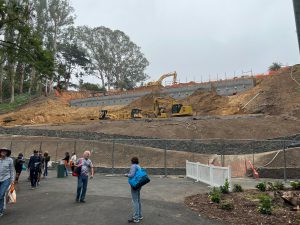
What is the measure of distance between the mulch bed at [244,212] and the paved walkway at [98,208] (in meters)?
0.38

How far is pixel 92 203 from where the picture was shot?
A: 10.2m

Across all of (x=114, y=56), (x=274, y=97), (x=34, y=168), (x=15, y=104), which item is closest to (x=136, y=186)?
(x=34, y=168)

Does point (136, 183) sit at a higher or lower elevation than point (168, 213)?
higher

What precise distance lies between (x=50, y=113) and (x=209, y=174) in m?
45.6

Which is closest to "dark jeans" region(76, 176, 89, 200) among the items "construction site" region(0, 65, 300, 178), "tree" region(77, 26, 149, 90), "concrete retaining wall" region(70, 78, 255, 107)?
"construction site" region(0, 65, 300, 178)

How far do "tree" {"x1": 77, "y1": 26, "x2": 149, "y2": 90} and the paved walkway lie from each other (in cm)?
6887

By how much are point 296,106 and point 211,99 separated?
12.1 m

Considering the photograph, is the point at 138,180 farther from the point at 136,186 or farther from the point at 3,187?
the point at 3,187

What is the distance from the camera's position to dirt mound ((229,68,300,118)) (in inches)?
1702

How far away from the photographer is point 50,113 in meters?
55.9

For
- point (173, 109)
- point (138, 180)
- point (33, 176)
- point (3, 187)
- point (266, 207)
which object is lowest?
point (266, 207)

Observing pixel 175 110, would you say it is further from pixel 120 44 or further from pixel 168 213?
pixel 120 44

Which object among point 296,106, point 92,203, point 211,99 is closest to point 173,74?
point 211,99

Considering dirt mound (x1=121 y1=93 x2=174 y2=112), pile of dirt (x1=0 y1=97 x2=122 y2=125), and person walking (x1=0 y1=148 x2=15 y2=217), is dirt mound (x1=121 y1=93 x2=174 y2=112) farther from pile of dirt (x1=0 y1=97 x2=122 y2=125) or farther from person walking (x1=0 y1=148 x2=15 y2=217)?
person walking (x1=0 y1=148 x2=15 y2=217)
